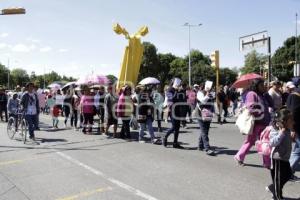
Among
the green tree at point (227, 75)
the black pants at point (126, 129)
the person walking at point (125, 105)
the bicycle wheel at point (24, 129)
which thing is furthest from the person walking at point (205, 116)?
the green tree at point (227, 75)

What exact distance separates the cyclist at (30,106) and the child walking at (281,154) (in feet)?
29.7

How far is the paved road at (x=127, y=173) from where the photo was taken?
6.79m

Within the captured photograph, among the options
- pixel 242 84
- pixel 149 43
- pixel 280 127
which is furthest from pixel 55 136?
pixel 149 43

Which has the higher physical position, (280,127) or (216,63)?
(216,63)

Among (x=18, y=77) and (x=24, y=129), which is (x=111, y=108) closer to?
(x=24, y=129)

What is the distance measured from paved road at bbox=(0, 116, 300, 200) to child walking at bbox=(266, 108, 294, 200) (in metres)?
0.41

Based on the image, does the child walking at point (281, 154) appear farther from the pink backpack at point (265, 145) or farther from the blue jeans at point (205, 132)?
the blue jeans at point (205, 132)

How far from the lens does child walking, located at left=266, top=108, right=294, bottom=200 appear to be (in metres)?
6.10

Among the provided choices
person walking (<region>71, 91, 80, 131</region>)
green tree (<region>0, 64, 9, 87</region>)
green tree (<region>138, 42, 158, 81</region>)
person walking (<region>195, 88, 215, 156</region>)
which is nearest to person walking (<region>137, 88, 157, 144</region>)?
person walking (<region>195, 88, 215, 156</region>)

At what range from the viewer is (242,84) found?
14047 millimetres

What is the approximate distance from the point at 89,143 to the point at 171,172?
509 cm

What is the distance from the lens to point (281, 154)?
612 centimetres

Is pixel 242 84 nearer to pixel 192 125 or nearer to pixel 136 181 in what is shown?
pixel 192 125

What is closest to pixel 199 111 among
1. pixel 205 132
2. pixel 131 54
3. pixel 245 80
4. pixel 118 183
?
pixel 205 132
